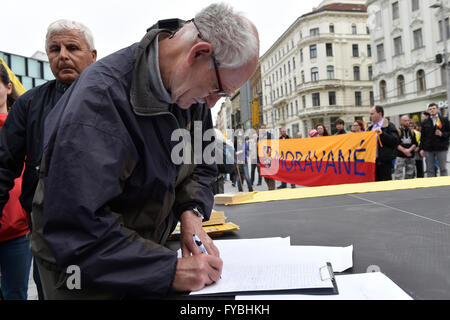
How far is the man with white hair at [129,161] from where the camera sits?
2.18 ft

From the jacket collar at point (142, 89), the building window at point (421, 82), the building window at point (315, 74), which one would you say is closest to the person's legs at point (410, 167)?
the jacket collar at point (142, 89)

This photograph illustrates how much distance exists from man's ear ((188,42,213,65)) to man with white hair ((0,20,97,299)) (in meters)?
0.63

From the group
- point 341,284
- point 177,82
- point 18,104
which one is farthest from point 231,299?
point 18,104

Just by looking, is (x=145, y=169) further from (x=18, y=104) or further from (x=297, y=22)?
(x=297, y=22)

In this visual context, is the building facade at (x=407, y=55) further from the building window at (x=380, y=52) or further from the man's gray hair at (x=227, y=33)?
the man's gray hair at (x=227, y=33)

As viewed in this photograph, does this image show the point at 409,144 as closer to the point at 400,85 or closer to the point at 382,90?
the point at 400,85

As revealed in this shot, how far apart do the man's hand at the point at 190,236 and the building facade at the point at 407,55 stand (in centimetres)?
2798

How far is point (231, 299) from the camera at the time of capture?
2.54ft

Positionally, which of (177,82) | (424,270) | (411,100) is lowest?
(424,270)

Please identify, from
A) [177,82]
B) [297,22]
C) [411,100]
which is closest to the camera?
[177,82]

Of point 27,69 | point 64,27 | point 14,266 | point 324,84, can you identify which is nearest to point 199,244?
point 64,27

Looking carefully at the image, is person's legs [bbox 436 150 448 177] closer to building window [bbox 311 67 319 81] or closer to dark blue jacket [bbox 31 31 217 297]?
dark blue jacket [bbox 31 31 217 297]

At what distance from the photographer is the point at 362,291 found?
2.60 ft
